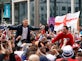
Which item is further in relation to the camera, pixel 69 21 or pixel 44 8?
pixel 44 8

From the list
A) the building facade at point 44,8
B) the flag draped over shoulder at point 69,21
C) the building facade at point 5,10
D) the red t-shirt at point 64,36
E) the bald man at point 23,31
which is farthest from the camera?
the building facade at point 5,10

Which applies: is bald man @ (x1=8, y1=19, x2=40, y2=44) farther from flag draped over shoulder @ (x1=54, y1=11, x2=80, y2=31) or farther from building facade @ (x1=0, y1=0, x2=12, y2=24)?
building facade @ (x1=0, y1=0, x2=12, y2=24)

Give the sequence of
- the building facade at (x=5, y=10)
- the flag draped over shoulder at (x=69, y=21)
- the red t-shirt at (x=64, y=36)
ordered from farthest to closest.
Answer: the building facade at (x=5, y=10)
the flag draped over shoulder at (x=69, y=21)
the red t-shirt at (x=64, y=36)

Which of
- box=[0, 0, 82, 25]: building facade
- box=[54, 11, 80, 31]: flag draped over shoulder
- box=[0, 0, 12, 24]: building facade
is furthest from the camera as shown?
box=[0, 0, 12, 24]: building facade

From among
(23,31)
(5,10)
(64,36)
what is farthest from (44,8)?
(64,36)

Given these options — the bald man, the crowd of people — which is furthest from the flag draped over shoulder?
the bald man

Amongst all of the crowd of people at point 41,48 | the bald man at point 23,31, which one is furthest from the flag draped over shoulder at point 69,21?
the bald man at point 23,31

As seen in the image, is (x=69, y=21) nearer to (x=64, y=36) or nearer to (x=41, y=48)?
(x=64, y=36)

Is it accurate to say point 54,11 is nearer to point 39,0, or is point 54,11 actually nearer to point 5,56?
point 39,0

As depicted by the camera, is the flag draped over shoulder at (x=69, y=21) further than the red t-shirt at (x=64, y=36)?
Yes

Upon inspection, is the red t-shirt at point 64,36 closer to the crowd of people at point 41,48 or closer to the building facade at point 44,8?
the crowd of people at point 41,48

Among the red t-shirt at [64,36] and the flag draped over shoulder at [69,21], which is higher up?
the flag draped over shoulder at [69,21]

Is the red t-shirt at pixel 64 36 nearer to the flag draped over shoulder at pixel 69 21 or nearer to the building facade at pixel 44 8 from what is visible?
the flag draped over shoulder at pixel 69 21

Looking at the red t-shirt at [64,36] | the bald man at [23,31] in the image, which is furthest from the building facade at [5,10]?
the red t-shirt at [64,36]
